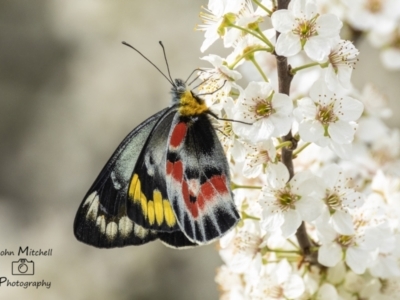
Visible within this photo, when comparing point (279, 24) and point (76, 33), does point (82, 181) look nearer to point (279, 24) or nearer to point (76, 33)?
point (76, 33)

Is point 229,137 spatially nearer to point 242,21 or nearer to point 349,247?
point 242,21

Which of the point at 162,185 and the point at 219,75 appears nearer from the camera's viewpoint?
the point at 219,75

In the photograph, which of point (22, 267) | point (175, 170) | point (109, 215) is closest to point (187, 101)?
point (175, 170)

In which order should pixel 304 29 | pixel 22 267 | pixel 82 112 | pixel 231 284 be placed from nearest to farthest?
pixel 304 29
pixel 231 284
pixel 22 267
pixel 82 112

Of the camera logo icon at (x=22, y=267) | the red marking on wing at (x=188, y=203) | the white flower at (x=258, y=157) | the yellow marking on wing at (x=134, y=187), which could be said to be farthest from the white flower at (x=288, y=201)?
the camera logo icon at (x=22, y=267)

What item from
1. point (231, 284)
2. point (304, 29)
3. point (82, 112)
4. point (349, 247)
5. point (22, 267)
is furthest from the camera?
point (82, 112)

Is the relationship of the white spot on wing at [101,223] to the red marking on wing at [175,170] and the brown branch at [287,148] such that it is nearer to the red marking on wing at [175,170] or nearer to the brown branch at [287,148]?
the red marking on wing at [175,170]
